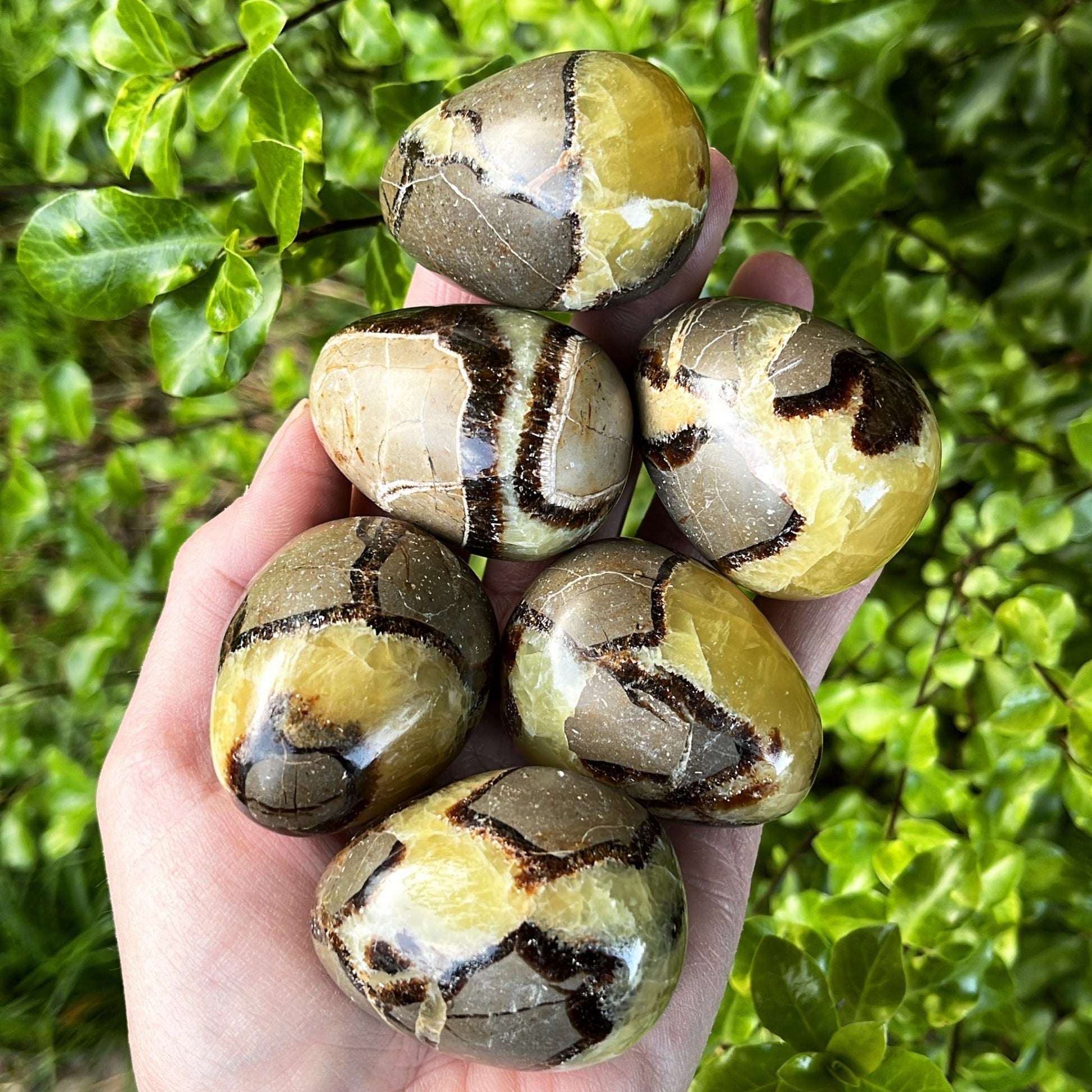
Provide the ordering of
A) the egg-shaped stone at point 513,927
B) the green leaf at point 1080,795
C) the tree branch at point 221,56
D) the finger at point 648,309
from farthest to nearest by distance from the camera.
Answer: the finger at point 648,309
the green leaf at point 1080,795
the tree branch at point 221,56
the egg-shaped stone at point 513,927

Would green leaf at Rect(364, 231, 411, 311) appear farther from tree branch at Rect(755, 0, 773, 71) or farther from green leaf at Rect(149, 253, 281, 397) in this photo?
tree branch at Rect(755, 0, 773, 71)

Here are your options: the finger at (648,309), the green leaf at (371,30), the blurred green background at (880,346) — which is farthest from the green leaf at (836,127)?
the green leaf at (371,30)

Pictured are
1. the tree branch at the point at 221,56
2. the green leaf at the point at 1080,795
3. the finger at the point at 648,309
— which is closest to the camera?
the tree branch at the point at 221,56

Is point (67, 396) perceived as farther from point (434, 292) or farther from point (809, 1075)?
point (809, 1075)

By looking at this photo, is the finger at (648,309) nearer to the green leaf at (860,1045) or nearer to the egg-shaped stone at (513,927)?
the egg-shaped stone at (513,927)

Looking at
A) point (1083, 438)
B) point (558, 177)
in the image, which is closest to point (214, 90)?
point (558, 177)
